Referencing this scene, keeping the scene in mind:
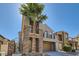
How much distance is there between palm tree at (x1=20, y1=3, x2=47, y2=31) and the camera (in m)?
2.18

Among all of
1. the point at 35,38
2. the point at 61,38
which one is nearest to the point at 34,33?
the point at 35,38

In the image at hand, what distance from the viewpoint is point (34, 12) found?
2.20 meters

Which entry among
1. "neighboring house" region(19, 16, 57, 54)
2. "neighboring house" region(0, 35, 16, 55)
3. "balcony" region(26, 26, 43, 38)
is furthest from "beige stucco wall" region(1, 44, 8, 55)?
"balcony" region(26, 26, 43, 38)

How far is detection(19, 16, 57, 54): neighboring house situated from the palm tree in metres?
0.04

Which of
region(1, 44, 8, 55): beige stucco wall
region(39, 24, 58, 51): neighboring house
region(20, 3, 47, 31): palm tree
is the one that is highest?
region(20, 3, 47, 31): palm tree

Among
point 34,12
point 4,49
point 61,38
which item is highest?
point 34,12

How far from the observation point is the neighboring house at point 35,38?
7.11 ft

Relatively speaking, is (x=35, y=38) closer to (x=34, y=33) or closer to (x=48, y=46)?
(x=34, y=33)

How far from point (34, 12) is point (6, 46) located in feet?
1.62

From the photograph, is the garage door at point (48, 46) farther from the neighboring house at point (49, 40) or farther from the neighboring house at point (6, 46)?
the neighboring house at point (6, 46)

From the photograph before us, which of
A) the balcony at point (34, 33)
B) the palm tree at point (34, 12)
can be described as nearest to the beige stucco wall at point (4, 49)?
the balcony at point (34, 33)

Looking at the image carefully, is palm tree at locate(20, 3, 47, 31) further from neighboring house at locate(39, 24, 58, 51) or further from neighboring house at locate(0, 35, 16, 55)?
neighboring house at locate(0, 35, 16, 55)

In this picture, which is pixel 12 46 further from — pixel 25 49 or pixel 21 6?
pixel 21 6

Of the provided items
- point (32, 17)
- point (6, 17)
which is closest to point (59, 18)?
point (32, 17)
